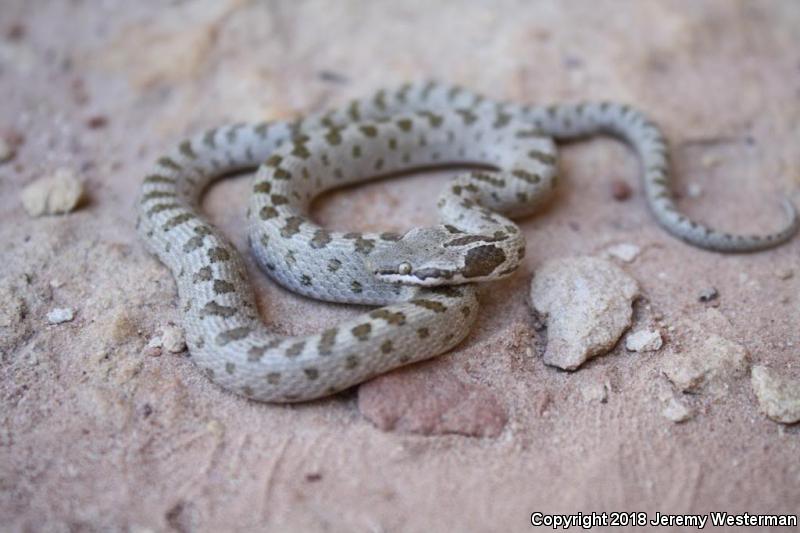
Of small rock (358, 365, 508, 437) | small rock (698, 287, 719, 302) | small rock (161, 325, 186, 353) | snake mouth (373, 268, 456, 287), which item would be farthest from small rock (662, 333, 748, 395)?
small rock (161, 325, 186, 353)

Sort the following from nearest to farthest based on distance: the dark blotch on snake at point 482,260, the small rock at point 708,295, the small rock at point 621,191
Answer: the dark blotch on snake at point 482,260 < the small rock at point 708,295 < the small rock at point 621,191

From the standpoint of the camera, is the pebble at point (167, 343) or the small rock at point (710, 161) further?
the small rock at point (710, 161)

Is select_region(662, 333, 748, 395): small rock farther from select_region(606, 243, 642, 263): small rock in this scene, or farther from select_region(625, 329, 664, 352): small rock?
select_region(606, 243, 642, 263): small rock

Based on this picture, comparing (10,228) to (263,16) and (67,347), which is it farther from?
(263,16)

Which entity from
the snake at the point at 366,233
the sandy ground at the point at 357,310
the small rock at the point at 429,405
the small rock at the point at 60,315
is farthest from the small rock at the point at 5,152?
the small rock at the point at 429,405

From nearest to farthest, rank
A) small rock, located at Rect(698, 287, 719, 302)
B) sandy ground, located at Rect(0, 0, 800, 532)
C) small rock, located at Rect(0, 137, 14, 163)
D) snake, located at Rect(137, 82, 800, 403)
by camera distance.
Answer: sandy ground, located at Rect(0, 0, 800, 532)
snake, located at Rect(137, 82, 800, 403)
small rock, located at Rect(698, 287, 719, 302)
small rock, located at Rect(0, 137, 14, 163)

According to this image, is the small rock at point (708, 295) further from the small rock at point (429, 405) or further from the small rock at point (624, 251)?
the small rock at point (429, 405)

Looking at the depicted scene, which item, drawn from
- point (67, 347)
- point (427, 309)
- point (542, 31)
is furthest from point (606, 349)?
point (542, 31)
